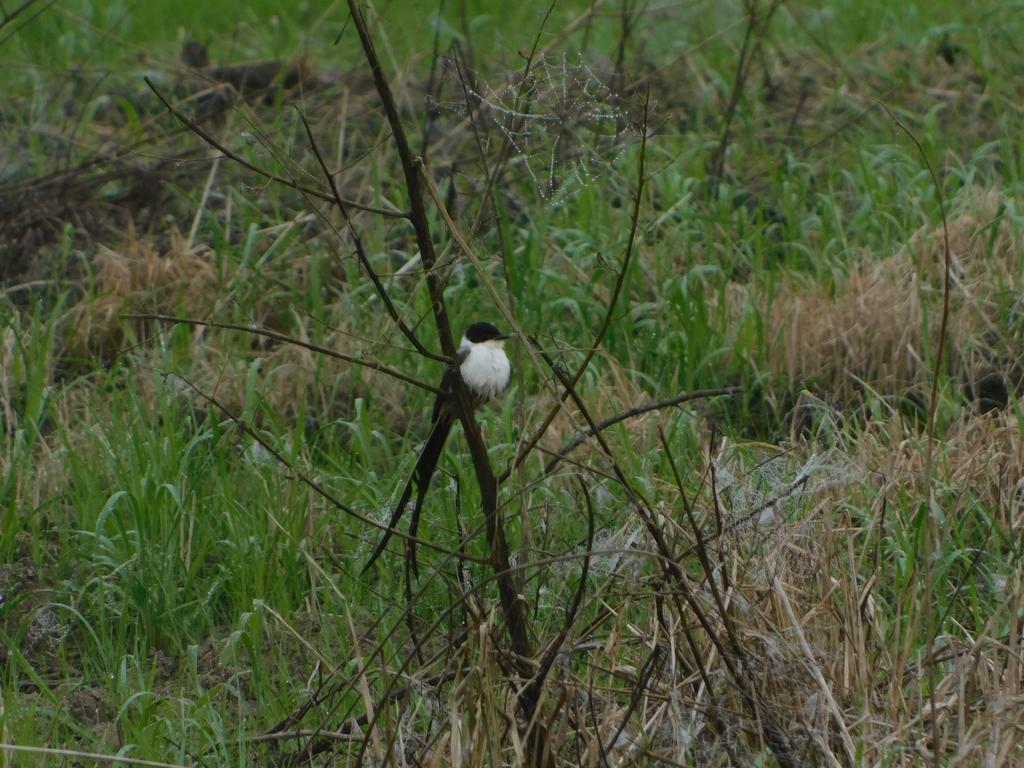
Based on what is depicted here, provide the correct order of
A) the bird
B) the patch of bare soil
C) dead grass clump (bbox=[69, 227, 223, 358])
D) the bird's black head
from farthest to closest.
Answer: the patch of bare soil < dead grass clump (bbox=[69, 227, 223, 358]) < the bird's black head < the bird

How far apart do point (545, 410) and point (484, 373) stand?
131cm

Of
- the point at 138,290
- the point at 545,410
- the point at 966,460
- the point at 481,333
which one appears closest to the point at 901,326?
the point at 966,460

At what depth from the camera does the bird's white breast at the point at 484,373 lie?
3.38m

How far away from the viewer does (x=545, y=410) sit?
4.69 m

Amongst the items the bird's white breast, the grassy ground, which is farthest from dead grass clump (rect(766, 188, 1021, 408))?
the bird's white breast

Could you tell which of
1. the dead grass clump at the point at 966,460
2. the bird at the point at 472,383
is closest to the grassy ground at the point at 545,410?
the dead grass clump at the point at 966,460

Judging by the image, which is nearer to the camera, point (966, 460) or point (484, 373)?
point (484, 373)

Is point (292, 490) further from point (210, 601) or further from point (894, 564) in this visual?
point (894, 564)

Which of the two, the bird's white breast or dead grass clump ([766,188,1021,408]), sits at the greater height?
the bird's white breast

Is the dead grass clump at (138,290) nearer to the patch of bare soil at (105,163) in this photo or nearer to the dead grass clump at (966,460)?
the patch of bare soil at (105,163)

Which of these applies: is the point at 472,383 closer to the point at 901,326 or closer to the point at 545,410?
the point at 545,410

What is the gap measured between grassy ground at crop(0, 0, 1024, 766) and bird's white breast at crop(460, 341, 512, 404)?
0.20 metres

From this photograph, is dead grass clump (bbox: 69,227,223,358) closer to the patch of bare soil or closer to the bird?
the patch of bare soil

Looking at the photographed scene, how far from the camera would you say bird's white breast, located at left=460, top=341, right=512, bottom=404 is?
338cm
